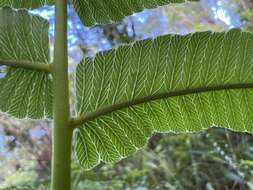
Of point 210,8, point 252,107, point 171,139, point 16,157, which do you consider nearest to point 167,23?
point 210,8

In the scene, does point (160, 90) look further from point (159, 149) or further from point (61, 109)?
point (159, 149)

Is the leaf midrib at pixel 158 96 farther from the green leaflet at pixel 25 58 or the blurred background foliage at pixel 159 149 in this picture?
the blurred background foliage at pixel 159 149

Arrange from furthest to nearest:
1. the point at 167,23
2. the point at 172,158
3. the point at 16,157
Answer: the point at 167,23
the point at 16,157
the point at 172,158

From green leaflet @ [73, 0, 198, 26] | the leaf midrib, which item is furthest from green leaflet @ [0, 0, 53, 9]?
the leaf midrib

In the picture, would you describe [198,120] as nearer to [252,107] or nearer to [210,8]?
[252,107]

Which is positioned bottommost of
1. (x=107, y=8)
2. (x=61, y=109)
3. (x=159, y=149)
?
(x=61, y=109)

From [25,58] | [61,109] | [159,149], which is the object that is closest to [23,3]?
[25,58]
